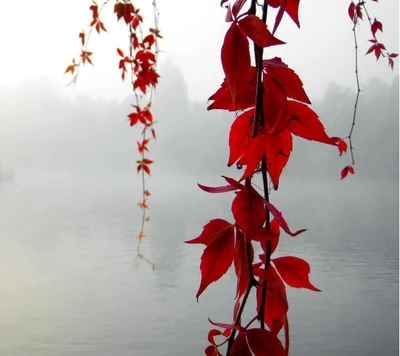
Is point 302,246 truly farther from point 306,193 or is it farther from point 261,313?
point 261,313

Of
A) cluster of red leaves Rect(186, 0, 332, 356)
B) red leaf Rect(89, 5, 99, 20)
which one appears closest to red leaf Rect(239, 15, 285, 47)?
cluster of red leaves Rect(186, 0, 332, 356)

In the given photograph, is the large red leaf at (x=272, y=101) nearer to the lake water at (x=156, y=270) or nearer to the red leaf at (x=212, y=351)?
the red leaf at (x=212, y=351)

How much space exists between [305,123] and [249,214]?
3 centimetres

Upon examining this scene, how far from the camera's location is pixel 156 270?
1561 millimetres

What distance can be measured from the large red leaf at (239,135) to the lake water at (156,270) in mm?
1229

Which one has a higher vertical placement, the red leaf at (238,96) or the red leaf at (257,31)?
the red leaf at (257,31)

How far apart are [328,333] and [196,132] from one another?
83 cm

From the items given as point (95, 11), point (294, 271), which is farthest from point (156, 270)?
point (294, 271)

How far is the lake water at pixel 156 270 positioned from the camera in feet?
4.29

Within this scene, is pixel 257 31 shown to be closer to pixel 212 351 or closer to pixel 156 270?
pixel 212 351

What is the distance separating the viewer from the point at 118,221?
5.82ft

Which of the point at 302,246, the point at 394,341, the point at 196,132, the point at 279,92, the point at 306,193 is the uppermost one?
the point at 279,92

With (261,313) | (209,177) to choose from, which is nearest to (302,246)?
(209,177)

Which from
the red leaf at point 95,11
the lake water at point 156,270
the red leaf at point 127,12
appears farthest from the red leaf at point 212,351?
the lake water at point 156,270
